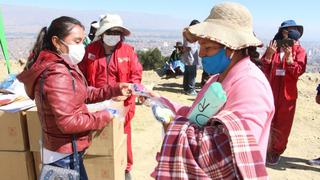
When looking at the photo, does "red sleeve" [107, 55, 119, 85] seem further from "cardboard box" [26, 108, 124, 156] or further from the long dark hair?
the long dark hair

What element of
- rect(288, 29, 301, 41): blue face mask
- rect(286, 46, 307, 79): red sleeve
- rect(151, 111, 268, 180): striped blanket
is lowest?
rect(286, 46, 307, 79): red sleeve

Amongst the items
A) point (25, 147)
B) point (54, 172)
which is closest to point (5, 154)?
point (25, 147)

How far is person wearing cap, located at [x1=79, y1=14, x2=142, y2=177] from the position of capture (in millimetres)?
4090

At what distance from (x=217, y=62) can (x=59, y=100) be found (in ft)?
3.50

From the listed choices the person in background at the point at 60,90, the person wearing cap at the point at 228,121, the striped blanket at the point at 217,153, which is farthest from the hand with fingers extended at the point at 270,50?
the striped blanket at the point at 217,153

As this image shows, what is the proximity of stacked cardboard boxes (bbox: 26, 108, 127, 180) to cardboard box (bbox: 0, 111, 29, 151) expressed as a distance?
0.18 feet

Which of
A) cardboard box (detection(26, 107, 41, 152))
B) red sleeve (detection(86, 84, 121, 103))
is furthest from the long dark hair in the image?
cardboard box (detection(26, 107, 41, 152))

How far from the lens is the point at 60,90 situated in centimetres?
247

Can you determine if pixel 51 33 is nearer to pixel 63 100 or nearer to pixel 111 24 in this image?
pixel 63 100

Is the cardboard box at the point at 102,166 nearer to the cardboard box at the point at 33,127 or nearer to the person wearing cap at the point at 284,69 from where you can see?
the cardboard box at the point at 33,127

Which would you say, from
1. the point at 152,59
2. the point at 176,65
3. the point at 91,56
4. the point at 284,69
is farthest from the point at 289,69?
the point at 152,59

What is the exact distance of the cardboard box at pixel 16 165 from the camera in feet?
11.2

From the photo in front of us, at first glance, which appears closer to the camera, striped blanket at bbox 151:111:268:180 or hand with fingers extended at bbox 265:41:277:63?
striped blanket at bbox 151:111:268:180

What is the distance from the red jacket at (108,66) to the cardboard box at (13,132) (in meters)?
0.97
